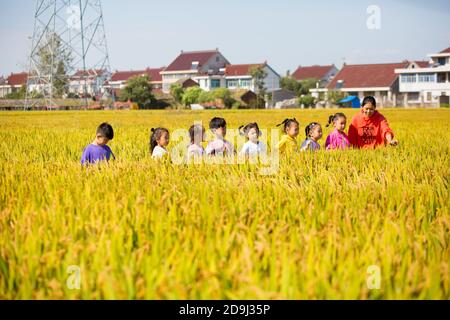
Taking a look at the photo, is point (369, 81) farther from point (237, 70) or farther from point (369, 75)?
point (237, 70)

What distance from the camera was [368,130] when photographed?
276 inches

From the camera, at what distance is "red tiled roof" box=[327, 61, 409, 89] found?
55.0 meters

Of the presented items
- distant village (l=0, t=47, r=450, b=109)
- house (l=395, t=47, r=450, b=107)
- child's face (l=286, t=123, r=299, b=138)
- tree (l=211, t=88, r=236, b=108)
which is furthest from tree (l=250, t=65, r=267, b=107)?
child's face (l=286, t=123, r=299, b=138)

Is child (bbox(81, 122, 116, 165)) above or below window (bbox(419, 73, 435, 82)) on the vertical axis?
below

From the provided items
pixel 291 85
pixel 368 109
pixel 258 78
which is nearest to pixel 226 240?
pixel 368 109

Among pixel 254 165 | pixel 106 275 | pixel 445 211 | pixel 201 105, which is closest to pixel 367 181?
pixel 445 211

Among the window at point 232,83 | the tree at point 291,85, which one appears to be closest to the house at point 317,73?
the tree at point 291,85

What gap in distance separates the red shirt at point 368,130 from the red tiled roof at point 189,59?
64.4m

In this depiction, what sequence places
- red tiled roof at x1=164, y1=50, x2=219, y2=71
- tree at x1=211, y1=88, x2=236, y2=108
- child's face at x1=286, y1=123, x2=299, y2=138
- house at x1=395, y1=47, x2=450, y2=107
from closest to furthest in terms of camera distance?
child's face at x1=286, y1=123, x2=299, y2=138, house at x1=395, y1=47, x2=450, y2=107, tree at x1=211, y1=88, x2=236, y2=108, red tiled roof at x1=164, y1=50, x2=219, y2=71

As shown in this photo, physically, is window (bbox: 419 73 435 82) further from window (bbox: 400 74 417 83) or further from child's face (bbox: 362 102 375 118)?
child's face (bbox: 362 102 375 118)

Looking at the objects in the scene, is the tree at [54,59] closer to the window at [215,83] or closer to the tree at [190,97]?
the tree at [190,97]

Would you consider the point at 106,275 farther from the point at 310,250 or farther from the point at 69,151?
the point at 69,151

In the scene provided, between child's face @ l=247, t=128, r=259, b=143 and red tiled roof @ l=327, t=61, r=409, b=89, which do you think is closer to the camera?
child's face @ l=247, t=128, r=259, b=143
